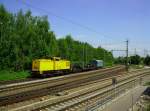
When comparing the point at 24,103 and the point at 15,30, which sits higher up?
the point at 15,30

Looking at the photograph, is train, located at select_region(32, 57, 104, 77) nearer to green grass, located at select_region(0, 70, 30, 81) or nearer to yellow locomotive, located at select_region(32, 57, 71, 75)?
yellow locomotive, located at select_region(32, 57, 71, 75)

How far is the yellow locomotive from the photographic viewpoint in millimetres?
44312

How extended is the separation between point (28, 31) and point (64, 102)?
3892 centimetres

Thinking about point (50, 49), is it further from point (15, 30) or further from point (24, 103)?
point (24, 103)

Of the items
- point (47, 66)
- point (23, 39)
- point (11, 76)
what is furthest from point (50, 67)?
point (23, 39)

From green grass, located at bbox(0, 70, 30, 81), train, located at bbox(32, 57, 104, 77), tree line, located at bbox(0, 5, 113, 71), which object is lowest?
green grass, located at bbox(0, 70, 30, 81)

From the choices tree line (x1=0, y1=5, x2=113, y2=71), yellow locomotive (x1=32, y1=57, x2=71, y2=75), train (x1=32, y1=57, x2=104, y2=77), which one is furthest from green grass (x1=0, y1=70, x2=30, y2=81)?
tree line (x1=0, y1=5, x2=113, y2=71)

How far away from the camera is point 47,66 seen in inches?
1810

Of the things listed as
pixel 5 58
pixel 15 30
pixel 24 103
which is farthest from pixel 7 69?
pixel 24 103

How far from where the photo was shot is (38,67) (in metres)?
44.3

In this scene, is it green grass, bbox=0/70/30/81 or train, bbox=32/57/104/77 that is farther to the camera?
train, bbox=32/57/104/77

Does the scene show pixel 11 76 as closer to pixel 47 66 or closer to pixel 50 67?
pixel 47 66

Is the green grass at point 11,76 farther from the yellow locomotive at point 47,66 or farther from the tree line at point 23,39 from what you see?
the tree line at point 23,39

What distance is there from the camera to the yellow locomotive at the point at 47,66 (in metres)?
44.3
